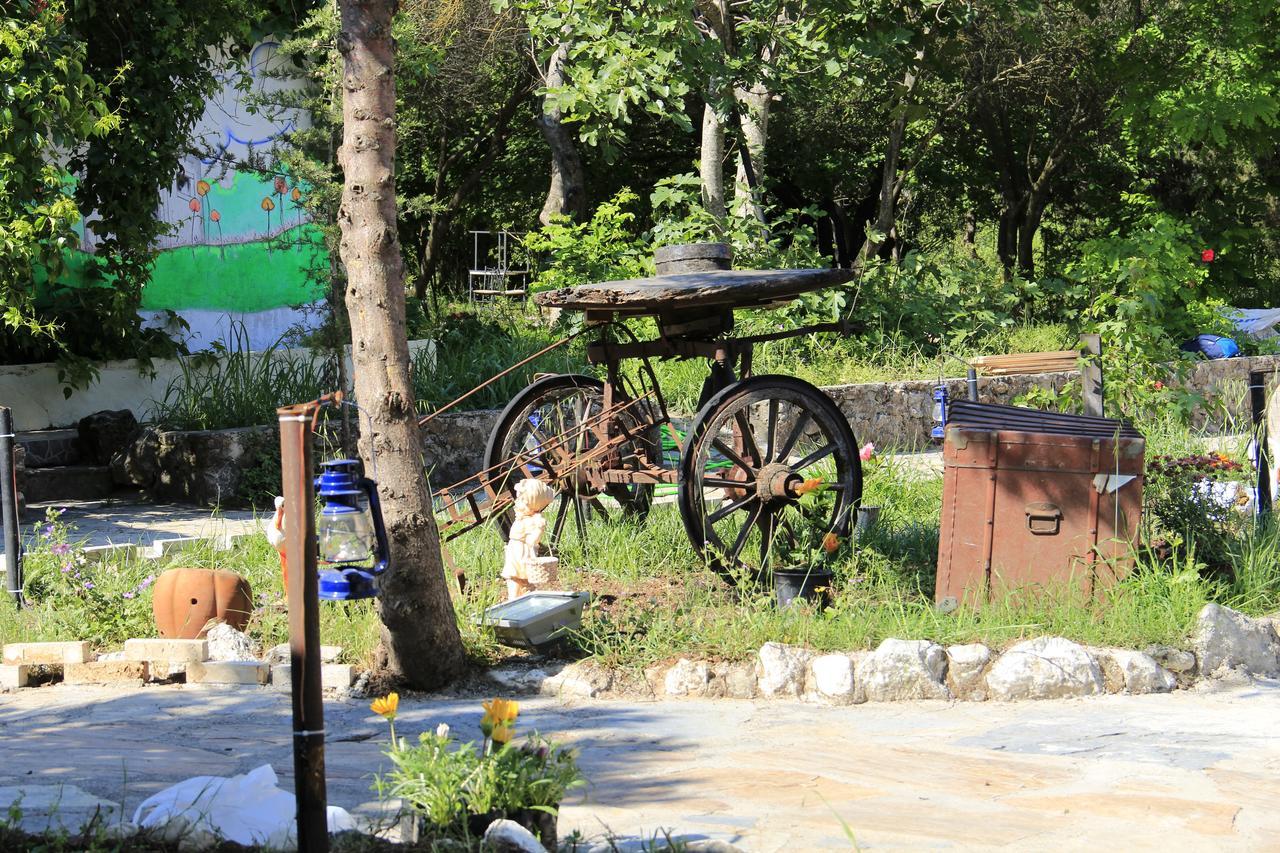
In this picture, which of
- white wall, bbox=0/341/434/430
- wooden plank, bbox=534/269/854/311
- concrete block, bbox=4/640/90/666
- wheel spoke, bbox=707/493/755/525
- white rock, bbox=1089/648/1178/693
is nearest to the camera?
white rock, bbox=1089/648/1178/693

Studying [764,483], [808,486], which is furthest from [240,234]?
[808,486]

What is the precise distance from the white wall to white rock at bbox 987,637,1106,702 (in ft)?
24.6

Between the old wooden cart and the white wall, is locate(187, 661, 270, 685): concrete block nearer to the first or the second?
the old wooden cart

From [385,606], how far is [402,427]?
787mm

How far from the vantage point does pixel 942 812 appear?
14.4 feet

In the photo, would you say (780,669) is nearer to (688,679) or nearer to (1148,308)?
(688,679)

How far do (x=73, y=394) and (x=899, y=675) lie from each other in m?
8.38

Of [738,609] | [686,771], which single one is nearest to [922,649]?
[738,609]

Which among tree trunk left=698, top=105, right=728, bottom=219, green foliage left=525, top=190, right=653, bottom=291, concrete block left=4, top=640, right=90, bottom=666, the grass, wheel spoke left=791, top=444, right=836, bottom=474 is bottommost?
concrete block left=4, top=640, right=90, bottom=666

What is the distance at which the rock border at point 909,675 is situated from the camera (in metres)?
6.02

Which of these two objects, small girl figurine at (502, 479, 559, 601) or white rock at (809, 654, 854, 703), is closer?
white rock at (809, 654, 854, 703)

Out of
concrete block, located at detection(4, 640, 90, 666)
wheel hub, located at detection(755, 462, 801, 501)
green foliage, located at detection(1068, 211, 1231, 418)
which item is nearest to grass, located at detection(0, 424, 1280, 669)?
concrete block, located at detection(4, 640, 90, 666)

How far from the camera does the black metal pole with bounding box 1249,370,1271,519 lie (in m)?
7.59

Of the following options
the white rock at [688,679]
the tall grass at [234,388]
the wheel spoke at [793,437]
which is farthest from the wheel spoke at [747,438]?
the tall grass at [234,388]
